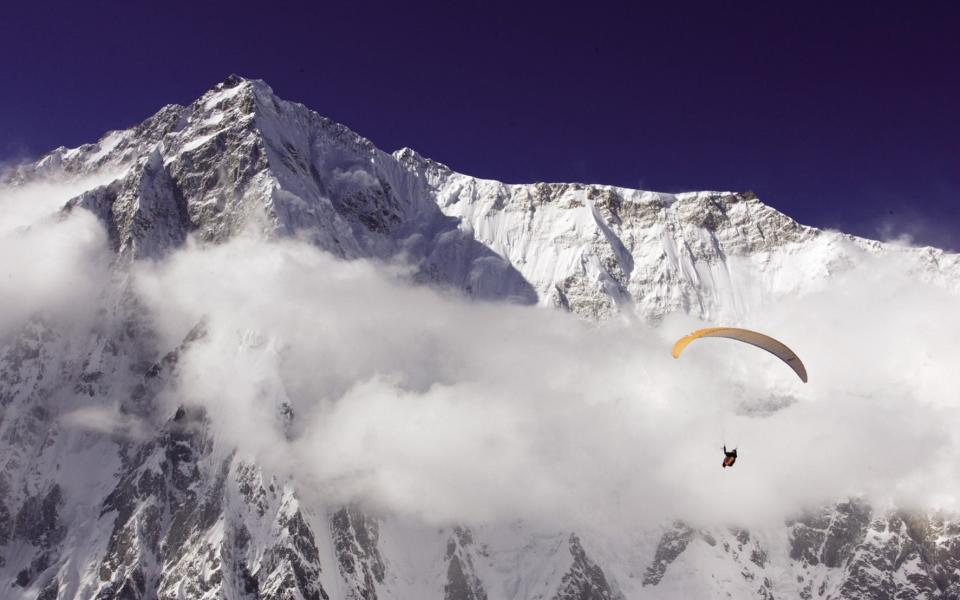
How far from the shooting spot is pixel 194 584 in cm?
19638

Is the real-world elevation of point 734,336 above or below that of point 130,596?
above

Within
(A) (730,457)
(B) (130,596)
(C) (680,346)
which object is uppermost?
(C) (680,346)

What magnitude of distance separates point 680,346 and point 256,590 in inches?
5145

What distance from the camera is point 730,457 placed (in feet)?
312

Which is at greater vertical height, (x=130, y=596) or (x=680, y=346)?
(x=680, y=346)

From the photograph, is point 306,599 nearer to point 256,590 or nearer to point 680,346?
point 256,590

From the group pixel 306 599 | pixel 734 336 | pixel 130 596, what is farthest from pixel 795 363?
pixel 130 596

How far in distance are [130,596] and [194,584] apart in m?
14.2

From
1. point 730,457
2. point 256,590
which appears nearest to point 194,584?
point 256,590

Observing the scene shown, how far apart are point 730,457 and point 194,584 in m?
136

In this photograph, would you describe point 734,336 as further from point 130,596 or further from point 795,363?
point 130,596

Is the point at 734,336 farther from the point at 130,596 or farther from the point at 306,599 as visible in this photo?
the point at 130,596

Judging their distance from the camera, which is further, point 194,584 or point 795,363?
point 194,584

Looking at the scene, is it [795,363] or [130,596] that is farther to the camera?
[130,596]
